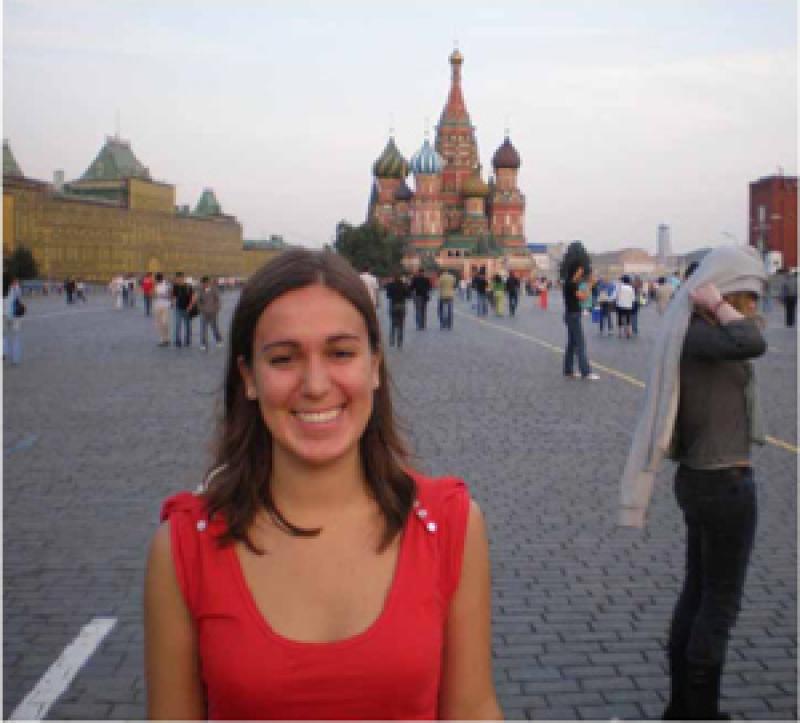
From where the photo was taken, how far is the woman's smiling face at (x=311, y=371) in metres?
1.85

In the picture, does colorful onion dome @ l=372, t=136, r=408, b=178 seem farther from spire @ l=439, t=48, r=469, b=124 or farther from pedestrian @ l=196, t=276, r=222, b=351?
pedestrian @ l=196, t=276, r=222, b=351

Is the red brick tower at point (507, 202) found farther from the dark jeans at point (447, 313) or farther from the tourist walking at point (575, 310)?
the tourist walking at point (575, 310)

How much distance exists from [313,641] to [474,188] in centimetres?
10214

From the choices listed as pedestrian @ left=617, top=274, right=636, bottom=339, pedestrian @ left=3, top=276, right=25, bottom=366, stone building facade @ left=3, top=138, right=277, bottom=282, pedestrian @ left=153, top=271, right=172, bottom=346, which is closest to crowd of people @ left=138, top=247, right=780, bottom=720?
pedestrian @ left=3, top=276, right=25, bottom=366

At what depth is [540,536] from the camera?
626 centimetres

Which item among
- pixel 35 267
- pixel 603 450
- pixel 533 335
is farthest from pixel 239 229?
pixel 603 450

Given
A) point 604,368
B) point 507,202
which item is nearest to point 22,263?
point 507,202

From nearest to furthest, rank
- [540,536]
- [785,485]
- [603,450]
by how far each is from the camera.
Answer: [540,536] < [785,485] < [603,450]

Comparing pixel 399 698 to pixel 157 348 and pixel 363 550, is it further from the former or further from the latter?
pixel 157 348

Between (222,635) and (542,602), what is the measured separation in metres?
3.49

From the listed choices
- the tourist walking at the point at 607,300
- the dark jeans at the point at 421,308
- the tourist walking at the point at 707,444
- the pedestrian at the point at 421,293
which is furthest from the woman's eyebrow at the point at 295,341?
the dark jeans at the point at 421,308

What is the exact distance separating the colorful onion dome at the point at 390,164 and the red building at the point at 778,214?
3375 centimetres

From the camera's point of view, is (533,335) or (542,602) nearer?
(542,602)

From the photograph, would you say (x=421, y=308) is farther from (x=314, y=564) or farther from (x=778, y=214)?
(x=778, y=214)
